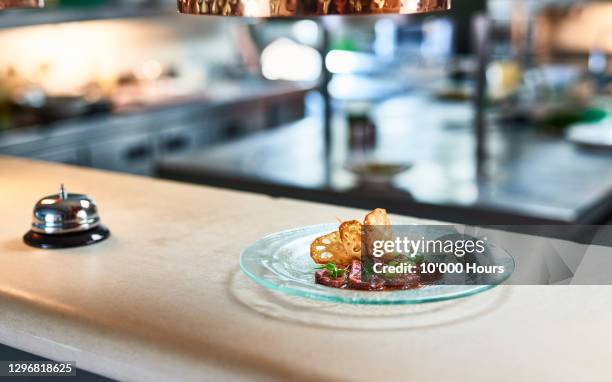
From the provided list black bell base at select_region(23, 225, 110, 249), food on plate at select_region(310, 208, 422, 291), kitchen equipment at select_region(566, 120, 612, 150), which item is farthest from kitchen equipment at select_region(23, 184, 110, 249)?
kitchen equipment at select_region(566, 120, 612, 150)

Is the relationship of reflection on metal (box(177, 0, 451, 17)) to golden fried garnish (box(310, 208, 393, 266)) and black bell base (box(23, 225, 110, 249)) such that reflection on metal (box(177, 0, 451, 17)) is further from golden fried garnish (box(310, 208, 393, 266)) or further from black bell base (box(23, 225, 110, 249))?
black bell base (box(23, 225, 110, 249))

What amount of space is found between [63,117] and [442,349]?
11.5ft

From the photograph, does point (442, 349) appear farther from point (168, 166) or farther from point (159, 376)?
point (168, 166)

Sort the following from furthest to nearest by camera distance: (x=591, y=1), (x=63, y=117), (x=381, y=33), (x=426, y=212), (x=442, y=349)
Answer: (x=381, y=33), (x=591, y=1), (x=63, y=117), (x=426, y=212), (x=442, y=349)

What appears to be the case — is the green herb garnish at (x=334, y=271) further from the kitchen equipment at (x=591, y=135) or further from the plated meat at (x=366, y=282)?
the kitchen equipment at (x=591, y=135)

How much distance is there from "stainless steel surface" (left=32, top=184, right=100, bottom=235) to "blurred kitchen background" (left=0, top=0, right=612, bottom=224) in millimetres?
1269

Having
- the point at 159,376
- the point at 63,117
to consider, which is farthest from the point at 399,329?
the point at 63,117

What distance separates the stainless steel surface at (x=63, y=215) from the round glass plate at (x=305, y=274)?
1.31 ft

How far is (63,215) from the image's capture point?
63.6 inches

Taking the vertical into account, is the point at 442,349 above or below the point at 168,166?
above

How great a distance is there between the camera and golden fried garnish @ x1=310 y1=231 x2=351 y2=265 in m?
1.35

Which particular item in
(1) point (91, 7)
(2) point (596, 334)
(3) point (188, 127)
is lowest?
(3) point (188, 127)

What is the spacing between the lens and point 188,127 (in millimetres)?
4793

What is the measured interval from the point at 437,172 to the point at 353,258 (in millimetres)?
1721
